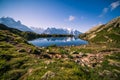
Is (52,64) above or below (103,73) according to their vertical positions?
above

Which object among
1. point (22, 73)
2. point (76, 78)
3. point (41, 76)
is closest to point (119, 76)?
point (76, 78)

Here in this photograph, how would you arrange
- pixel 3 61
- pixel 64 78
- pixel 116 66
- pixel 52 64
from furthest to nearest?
pixel 116 66 < pixel 3 61 < pixel 52 64 < pixel 64 78

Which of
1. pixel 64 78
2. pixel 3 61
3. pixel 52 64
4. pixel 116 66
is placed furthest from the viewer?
pixel 116 66

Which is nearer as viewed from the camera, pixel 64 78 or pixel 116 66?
pixel 64 78

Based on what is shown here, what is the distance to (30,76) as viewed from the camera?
2544cm

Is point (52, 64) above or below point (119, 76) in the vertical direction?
above

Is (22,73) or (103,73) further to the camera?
(103,73)

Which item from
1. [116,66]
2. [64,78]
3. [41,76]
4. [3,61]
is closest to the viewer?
[64,78]

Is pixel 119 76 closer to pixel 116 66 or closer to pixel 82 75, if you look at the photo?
pixel 116 66

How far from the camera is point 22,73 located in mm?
27766

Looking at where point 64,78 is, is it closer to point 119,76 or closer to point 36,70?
point 36,70

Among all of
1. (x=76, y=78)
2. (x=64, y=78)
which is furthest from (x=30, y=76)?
(x=76, y=78)

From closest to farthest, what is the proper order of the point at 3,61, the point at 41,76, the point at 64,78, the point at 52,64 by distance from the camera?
the point at 64,78 < the point at 41,76 < the point at 52,64 < the point at 3,61

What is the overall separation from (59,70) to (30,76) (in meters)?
5.37
